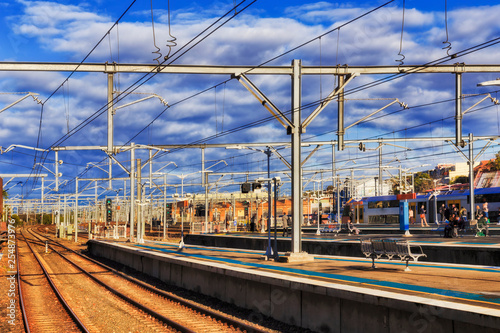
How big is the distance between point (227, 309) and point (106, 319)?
3.72 meters

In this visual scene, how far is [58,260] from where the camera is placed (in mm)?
41312

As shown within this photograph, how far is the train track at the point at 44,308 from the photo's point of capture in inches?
620

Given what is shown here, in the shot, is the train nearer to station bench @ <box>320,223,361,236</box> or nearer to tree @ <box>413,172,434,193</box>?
A: station bench @ <box>320,223,361,236</box>

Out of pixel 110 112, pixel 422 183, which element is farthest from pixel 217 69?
pixel 422 183

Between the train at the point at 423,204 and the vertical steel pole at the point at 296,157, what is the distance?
110 ft

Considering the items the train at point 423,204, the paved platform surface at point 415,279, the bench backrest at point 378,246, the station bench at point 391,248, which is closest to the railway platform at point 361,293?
the paved platform surface at point 415,279

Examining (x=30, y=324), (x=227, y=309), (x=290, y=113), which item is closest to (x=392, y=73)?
(x=290, y=113)

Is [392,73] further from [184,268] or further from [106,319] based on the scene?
[106,319]

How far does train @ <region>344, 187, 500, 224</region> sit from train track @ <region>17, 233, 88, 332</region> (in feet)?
121

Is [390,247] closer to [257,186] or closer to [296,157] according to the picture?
[296,157]

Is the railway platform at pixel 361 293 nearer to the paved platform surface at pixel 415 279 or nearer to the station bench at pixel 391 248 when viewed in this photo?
the paved platform surface at pixel 415 279

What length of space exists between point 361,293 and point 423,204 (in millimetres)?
51336

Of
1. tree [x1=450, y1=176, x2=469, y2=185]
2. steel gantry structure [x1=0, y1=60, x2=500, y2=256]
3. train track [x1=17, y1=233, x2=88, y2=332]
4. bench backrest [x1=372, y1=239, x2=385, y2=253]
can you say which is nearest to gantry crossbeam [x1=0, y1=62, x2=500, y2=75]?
steel gantry structure [x1=0, y1=60, x2=500, y2=256]

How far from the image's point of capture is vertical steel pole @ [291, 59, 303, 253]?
2094 cm
